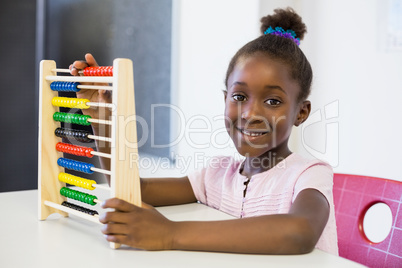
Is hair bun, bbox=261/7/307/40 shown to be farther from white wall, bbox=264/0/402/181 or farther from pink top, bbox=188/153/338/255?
white wall, bbox=264/0/402/181

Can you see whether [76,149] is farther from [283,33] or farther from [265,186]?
[283,33]

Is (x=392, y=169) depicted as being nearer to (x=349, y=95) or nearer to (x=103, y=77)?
(x=349, y=95)

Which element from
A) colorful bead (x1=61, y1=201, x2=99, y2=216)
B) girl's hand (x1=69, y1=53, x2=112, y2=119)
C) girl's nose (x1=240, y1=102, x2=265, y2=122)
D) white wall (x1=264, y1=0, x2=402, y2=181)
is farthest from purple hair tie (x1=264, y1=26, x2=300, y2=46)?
white wall (x1=264, y1=0, x2=402, y2=181)

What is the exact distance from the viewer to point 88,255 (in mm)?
801

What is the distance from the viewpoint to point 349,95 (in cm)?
247

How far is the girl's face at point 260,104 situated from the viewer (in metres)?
1.19

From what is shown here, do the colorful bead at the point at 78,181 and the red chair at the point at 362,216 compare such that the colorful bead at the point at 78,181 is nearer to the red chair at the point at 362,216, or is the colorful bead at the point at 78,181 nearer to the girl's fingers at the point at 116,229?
the girl's fingers at the point at 116,229

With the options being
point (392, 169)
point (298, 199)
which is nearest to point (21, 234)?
point (298, 199)

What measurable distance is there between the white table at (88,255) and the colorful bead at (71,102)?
256 mm

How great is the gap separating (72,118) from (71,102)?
1.4 inches

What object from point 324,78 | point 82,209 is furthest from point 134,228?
point 324,78

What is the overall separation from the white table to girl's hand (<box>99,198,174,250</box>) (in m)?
0.02

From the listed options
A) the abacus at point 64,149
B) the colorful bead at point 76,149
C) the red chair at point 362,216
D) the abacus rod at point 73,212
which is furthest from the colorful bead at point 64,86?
the red chair at point 362,216

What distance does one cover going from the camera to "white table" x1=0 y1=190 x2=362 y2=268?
77cm
